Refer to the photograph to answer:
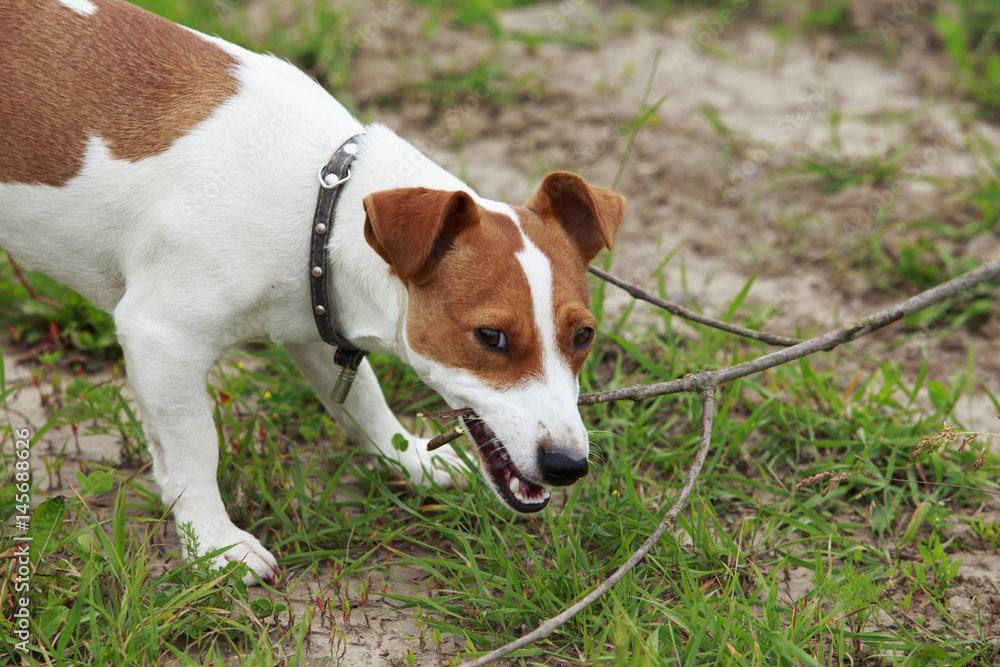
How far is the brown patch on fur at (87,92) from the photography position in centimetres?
294

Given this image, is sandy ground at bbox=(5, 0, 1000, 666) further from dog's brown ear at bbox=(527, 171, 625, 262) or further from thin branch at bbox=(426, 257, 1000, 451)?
dog's brown ear at bbox=(527, 171, 625, 262)

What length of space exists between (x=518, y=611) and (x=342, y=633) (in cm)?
56

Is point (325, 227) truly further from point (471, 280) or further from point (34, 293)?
point (34, 293)

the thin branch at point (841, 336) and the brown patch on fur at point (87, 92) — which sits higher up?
the brown patch on fur at point (87, 92)

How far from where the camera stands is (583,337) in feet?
8.91

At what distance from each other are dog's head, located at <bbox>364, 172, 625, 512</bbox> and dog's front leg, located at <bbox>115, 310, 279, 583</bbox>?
0.75 m

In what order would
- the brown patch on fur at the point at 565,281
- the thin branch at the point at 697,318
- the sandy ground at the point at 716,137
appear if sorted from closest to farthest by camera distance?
the brown patch on fur at the point at 565,281 → the thin branch at the point at 697,318 → the sandy ground at the point at 716,137

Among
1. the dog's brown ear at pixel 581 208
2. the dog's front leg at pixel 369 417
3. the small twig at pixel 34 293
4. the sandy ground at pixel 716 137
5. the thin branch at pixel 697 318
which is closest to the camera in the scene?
the dog's brown ear at pixel 581 208

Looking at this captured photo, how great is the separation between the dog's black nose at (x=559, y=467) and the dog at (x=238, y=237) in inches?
2.1

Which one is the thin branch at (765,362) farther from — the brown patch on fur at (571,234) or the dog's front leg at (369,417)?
the dog's front leg at (369,417)

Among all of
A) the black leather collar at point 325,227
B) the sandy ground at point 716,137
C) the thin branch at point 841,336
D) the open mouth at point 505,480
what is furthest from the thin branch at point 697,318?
the sandy ground at point 716,137

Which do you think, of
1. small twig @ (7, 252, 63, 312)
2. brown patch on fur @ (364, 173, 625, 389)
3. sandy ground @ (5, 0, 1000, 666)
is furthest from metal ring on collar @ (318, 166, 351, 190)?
small twig @ (7, 252, 63, 312)

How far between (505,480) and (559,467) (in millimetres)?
283

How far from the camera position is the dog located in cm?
263
